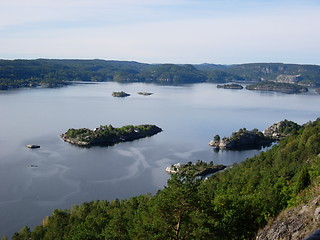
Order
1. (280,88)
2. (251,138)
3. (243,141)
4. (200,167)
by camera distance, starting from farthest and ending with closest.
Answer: (280,88), (251,138), (243,141), (200,167)

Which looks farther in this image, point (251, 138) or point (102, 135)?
point (251, 138)

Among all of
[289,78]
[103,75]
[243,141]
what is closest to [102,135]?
[243,141]

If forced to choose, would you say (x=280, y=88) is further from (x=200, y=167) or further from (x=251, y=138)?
(x=200, y=167)

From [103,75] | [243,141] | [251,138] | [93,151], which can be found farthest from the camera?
[103,75]

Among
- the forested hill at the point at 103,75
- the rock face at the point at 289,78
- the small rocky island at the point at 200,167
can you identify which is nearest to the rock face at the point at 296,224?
the small rocky island at the point at 200,167

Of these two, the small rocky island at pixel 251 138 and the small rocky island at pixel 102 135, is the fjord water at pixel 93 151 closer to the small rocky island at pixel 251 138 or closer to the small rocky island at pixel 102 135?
the small rocky island at pixel 102 135

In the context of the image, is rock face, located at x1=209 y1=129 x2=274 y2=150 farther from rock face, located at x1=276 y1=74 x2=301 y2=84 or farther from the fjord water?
rock face, located at x1=276 y1=74 x2=301 y2=84
